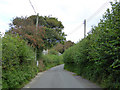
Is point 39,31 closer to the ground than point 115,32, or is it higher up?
higher up

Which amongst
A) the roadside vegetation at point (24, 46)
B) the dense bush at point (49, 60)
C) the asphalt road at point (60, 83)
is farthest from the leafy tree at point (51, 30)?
the asphalt road at point (60, 83)

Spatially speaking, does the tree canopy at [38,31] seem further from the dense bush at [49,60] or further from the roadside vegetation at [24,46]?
the dense bush at [49,60]

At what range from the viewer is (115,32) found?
7.34 meters

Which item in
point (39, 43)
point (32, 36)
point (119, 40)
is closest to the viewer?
point (119, 40)

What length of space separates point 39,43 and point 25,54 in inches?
364

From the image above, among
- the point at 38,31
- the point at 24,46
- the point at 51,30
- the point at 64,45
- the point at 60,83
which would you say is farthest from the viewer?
the point at 64,45

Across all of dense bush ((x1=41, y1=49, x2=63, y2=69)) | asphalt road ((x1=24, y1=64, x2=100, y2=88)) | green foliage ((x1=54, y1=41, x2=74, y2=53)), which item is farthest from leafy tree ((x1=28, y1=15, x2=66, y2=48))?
green foliage ((x1=54, y1=41, x2=74, y2=53))

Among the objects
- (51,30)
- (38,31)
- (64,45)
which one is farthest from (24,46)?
(64,45)

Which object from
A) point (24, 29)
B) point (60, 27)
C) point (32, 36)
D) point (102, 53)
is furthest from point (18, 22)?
point (102, 53)

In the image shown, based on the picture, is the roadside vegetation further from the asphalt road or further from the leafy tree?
the asphalt road

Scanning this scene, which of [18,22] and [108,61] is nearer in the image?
[108,61]

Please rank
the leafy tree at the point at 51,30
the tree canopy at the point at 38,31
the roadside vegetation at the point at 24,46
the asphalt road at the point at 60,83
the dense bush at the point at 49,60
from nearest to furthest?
the roadside vegetation at the point at 24,46, the asphalt road at the point at 60,83, the tree canopy at the point at 38,31, the leafy tree at the point at 51,30, the dense bush at the point at 49,60

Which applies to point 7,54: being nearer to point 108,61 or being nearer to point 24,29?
point 108,61

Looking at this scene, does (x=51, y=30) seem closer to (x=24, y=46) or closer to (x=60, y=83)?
(x=24, y=46)
